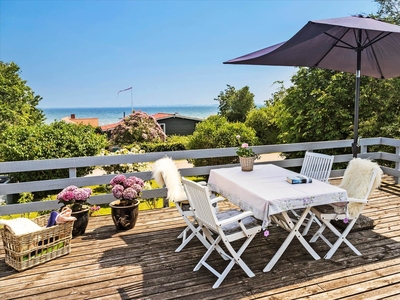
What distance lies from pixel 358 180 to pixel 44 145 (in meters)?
8.29

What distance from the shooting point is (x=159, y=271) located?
2.79 m

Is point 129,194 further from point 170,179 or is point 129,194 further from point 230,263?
point 230,263

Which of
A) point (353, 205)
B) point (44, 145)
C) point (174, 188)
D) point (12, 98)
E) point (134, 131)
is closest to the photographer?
point (353, 205)

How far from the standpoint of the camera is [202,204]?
2.63 m

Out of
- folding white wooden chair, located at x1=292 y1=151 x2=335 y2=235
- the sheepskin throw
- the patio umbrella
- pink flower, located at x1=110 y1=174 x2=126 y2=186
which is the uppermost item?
the patio umbrella

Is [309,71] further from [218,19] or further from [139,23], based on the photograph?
[139,23]

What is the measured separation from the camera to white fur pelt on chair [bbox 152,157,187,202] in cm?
336

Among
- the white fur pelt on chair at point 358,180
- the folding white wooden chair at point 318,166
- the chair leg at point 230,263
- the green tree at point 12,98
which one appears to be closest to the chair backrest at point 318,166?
the folding white wooden chair at point 318,166

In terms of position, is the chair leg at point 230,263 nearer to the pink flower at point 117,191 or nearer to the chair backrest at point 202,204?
the chair backrest at point 202,204

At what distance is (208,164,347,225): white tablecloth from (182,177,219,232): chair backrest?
1.31 feet

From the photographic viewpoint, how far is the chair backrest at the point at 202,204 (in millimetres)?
2484

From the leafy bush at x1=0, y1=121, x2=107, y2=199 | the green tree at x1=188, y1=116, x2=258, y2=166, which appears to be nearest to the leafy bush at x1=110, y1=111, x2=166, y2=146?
the green tree at x1=188, y1=116, x2=258, y2=166

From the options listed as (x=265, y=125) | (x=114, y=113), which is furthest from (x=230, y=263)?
(x=114, y=113)

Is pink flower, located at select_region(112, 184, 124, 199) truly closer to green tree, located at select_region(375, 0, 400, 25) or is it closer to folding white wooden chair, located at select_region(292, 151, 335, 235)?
folding white wooden chair, located at select_region(292, 151, 335, 235)
